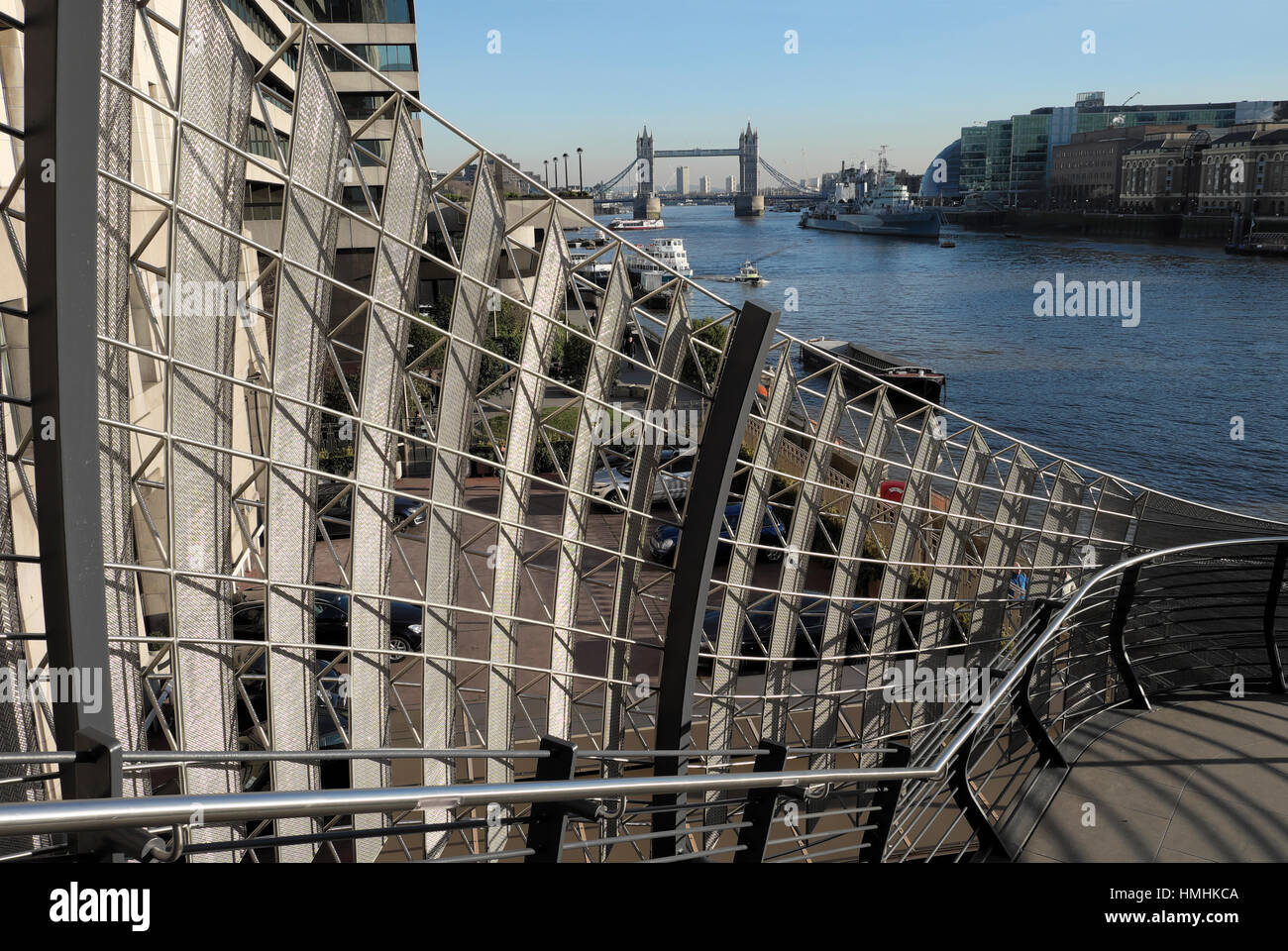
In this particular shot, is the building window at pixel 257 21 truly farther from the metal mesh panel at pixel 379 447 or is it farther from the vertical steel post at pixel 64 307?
the vertical steel post at pixel 64 307

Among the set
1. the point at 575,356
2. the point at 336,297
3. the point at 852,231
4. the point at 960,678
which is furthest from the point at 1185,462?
the point at 852,231

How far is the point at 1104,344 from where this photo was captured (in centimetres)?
7444

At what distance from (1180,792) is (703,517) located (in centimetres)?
502

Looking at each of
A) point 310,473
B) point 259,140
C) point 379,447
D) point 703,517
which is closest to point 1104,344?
point 259,140

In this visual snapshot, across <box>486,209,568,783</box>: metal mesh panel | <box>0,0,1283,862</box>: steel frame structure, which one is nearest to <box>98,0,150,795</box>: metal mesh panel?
<box>0,0,1283,862</box>: steel frame structure

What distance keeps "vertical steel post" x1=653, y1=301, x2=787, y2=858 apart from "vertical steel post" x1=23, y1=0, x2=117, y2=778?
233 inches

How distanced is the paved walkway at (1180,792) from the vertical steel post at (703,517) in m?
4.27

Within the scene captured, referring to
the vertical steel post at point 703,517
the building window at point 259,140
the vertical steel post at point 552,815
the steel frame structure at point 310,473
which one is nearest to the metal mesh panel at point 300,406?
the steel frame structure at point 310,473

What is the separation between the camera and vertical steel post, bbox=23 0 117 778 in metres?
5.18

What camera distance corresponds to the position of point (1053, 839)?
19.4 feet
